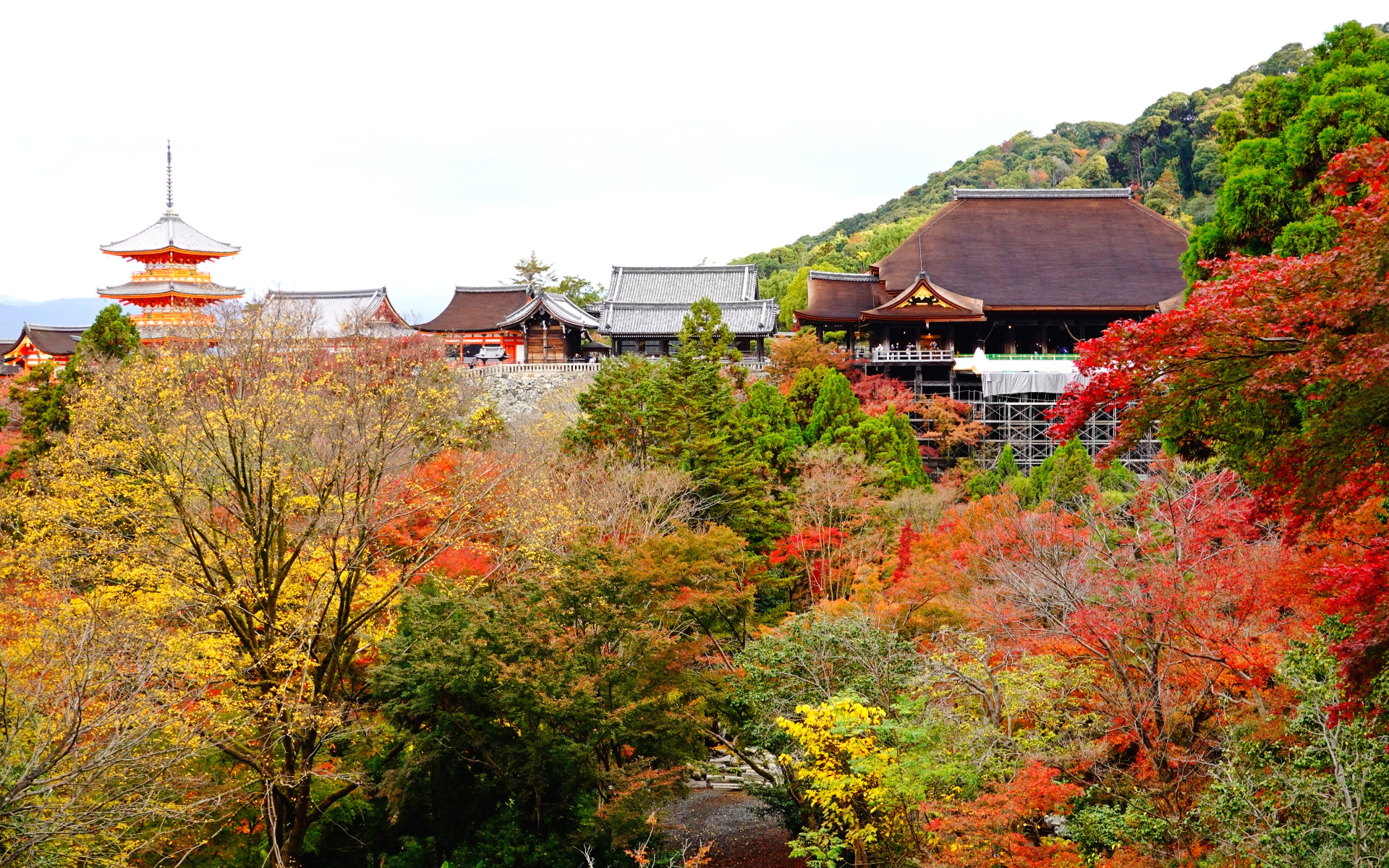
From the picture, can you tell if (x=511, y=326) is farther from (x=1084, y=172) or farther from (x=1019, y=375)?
(x=1084, y=172)

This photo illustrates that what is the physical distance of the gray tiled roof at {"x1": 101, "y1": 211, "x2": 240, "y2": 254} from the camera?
40.1m

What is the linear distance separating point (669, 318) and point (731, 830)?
21.2 m

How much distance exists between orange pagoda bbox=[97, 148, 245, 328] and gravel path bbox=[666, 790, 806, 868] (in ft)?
99.5

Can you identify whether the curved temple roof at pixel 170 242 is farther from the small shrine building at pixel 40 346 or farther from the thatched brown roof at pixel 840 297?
the thatched brown roof at pixel 840 297

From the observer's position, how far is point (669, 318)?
35438 millimetres

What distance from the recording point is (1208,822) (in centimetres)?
952

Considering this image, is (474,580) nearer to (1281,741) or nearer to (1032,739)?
(1032,739)

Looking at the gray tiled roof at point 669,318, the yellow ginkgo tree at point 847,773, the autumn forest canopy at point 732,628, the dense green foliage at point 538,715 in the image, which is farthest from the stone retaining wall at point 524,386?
the yellow ginkgo tree at point 847,773

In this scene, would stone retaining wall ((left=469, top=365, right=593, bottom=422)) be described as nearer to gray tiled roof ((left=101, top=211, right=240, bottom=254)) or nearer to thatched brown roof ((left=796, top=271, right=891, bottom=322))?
thatched brown roof ((left=796, top=271, right=891, bottom=322))

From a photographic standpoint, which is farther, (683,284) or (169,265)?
(169,265)

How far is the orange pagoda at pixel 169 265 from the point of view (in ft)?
131

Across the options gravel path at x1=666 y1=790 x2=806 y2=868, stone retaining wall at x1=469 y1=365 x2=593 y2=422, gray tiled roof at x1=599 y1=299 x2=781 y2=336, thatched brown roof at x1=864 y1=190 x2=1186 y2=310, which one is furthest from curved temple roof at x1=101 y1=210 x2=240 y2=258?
gravel path at x1=666 y1=790 x2=806 y2=868

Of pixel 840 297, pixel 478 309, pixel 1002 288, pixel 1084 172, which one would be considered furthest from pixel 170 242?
pixel 1084 172

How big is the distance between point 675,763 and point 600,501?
636 cm
